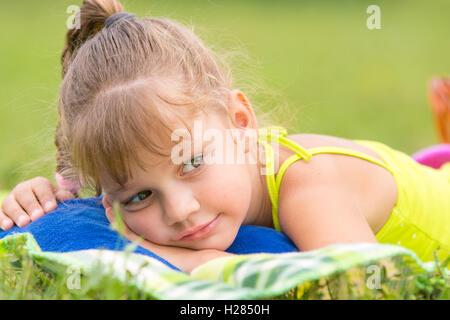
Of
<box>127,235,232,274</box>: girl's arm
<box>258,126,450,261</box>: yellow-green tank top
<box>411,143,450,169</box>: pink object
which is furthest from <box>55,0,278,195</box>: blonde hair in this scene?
<box>411,143,450,169</box>: pink object

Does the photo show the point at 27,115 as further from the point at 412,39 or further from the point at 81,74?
the point at 412,39

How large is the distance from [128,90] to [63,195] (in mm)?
715

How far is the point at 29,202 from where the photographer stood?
250 centimetres

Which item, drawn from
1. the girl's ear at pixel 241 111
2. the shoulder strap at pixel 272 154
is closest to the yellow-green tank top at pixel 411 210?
the shoulder strap at pixel 272 154

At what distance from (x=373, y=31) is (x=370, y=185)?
803 centimetres

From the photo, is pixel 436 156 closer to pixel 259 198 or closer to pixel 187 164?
pixel 259 198

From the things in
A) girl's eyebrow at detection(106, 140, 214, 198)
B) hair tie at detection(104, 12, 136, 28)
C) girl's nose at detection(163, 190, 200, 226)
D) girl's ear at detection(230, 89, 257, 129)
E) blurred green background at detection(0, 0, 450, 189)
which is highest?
hair tie at detection(104, 12, 136, 28)

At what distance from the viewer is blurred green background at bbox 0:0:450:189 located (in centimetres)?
277

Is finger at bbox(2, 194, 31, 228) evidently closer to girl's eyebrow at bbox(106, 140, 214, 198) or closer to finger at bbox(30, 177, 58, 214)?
finger at bbox(30, 177, 58, 214)

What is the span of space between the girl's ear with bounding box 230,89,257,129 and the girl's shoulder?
0.53ft

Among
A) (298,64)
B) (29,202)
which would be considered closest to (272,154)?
(29,202)

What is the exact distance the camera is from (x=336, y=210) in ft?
6.74

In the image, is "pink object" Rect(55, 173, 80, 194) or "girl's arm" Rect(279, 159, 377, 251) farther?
"pink object" Rect(55, 173, 80, 194)
